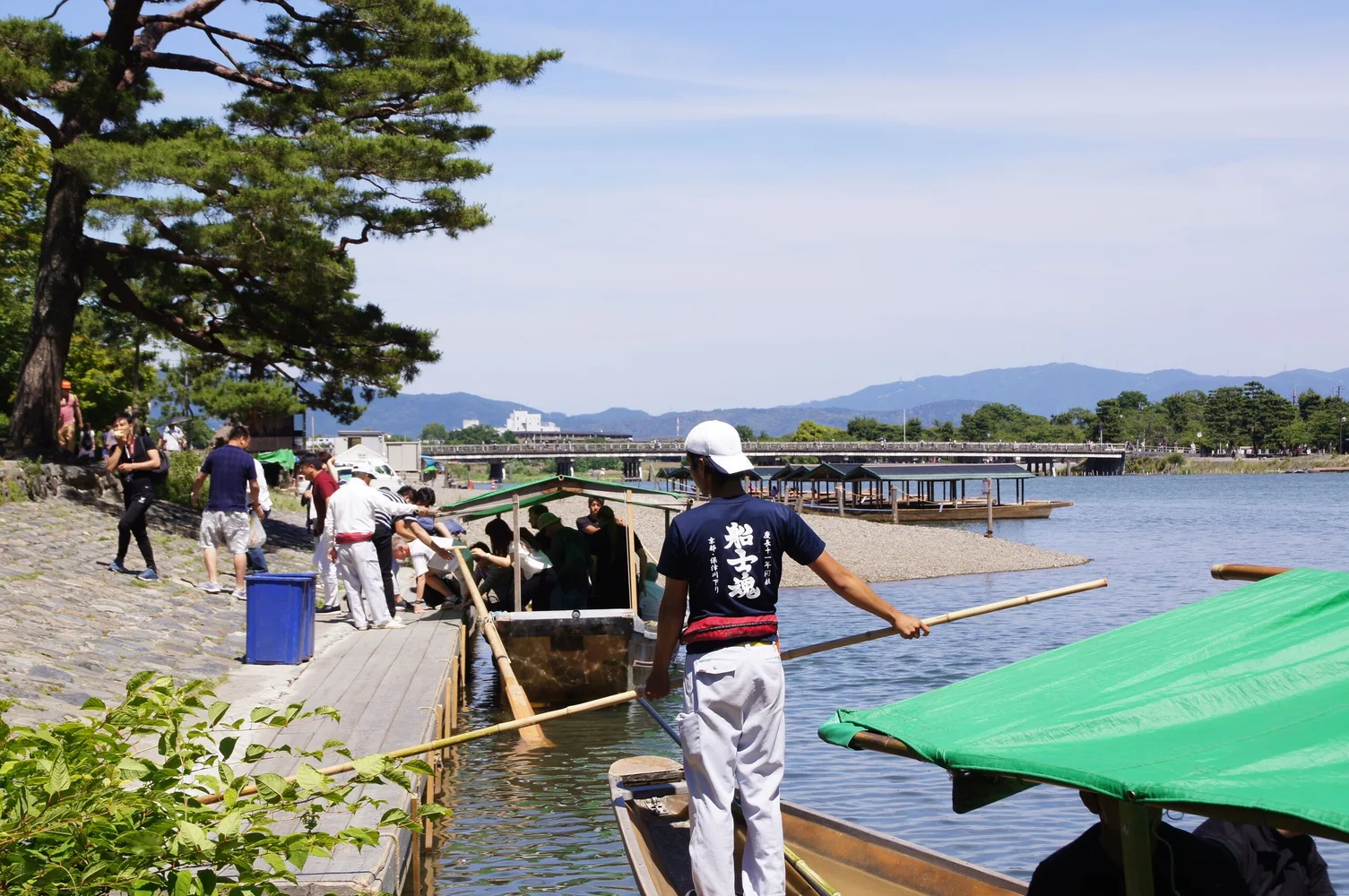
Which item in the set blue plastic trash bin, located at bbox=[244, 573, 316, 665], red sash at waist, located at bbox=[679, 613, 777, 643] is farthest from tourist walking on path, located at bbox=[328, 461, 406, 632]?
red sash at waist, located at bbox=[679, 613, 777, 643]

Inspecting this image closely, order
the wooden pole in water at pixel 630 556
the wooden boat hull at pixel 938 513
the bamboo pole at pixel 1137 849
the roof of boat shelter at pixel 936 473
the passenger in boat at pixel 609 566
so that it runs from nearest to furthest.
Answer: the bamboo pole at pixel 1137 849 < the wooden pole in water at pixel 630 556 < the passenger in boat at pixel 609 566 < the wooden boat hull at pixel 938 513 < the roof of boat shelter at pixel 936 473

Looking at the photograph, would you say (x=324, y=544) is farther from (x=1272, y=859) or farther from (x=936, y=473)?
(x=936, y=473)

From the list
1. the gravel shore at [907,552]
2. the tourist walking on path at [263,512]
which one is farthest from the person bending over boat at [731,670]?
the gravel shore at [907,552]

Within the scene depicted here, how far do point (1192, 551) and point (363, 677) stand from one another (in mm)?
43482

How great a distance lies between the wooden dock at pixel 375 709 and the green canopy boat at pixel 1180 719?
2.97m

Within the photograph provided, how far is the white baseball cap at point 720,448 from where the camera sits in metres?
5.89

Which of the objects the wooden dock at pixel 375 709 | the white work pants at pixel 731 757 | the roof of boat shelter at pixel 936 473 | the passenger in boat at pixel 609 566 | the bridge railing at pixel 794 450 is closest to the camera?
the white work pants at pixel 731 757

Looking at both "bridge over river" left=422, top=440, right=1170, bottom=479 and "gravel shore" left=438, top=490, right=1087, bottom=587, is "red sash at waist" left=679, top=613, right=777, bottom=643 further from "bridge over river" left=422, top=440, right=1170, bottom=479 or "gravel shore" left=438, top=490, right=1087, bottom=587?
"bridge over river" left=422, top=440, right=1170, bottom=479

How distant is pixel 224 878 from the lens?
16.1ft

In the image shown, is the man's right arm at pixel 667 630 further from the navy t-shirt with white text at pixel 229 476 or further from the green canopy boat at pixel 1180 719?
the navy t-shirt with white text at pixel 229 476

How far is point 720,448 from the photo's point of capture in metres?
5.91

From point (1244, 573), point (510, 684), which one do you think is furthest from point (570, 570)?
point (1244, 573)

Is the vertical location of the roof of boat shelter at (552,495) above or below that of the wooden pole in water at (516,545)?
above

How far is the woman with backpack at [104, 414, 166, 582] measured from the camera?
15887 mm
